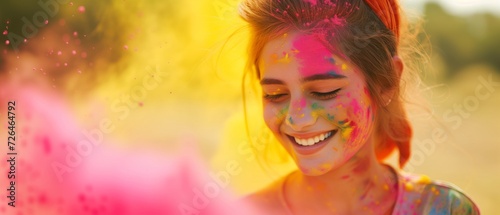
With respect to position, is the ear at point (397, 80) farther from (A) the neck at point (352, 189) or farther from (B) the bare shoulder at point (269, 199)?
(B) the bare shoulder at point (269, 199)

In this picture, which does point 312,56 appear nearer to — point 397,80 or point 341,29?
point 341,29

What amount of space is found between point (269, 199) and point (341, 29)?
74 cm

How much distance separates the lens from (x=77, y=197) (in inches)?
100

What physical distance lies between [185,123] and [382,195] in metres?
1.12

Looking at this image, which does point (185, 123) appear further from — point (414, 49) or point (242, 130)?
point (414, 49)

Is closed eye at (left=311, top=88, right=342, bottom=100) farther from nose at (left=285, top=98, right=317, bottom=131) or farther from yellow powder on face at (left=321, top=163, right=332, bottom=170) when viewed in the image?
yellow powder on face at (left=321, top=163, right=332, bottom=170)

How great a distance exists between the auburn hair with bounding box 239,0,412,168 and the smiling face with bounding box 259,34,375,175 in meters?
0.03

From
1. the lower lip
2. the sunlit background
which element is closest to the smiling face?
the lower lip

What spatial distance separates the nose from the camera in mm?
2057

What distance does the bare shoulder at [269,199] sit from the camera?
7.82 ft

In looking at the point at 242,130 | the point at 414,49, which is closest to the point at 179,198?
the point at 242,130

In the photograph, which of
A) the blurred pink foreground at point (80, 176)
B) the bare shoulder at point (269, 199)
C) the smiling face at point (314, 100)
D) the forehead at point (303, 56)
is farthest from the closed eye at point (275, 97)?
the blurred pink foreground at point (80, 176)

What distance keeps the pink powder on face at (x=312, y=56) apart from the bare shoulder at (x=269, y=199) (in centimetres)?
57

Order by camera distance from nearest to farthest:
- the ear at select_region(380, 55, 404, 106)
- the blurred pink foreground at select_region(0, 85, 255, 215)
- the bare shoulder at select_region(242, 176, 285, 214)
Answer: the ear at select_region(380, 55, 404, 106) < the bare shoulder at select_region(242, 176, 285, 214) < the blurred pink foreground at select_region(0, 85, 255, 215)
